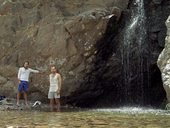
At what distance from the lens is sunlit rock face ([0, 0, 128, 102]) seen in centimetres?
1820

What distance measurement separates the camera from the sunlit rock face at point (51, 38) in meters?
18.2

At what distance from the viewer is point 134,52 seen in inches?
755

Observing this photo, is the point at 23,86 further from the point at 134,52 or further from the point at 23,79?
the point at 134,52

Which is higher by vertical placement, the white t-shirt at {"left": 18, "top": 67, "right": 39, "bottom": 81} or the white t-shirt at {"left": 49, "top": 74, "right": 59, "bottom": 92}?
the white t-shirt at {"left": 18, "top": 67, "right": 39, "bottom": 81}

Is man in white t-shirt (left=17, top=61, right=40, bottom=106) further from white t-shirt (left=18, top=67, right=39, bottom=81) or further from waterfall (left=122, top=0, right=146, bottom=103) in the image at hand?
waterfall (left=122, top=0, right=146, bottom=103)

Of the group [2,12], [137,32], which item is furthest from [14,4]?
[137,32]

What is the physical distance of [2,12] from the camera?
20266 mm

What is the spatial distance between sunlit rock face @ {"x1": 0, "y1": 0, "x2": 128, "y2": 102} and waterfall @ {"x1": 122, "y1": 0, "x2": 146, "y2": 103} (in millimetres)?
815

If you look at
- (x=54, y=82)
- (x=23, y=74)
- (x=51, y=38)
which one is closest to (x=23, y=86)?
(x=23, y=74)

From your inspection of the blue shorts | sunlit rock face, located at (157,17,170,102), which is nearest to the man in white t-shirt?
the blue shorts

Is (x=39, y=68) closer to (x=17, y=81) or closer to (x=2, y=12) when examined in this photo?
(x=17, y=81)

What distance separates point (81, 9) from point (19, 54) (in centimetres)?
363

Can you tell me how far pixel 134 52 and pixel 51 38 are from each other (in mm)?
3984

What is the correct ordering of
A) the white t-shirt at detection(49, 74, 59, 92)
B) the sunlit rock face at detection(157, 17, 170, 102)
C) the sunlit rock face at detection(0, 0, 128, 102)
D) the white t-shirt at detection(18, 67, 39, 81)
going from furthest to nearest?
1. the sunlit rock face at detection(0, 0, 128, 102)
2. the white t-shirt at detection(18, 67, 39, 81)
3. the white t-shirt at detection(49, 74, 59, 92)
4. the sunlit rock face at detection(157, 17, 170, 102)
